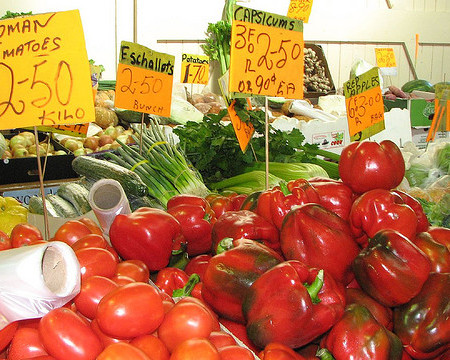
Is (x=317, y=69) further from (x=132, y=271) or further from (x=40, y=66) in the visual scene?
(x=132, y=271)

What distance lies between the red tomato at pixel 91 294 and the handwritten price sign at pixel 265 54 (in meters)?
0.94

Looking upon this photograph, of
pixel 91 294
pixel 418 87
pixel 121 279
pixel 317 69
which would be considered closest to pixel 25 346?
pixel 91 294

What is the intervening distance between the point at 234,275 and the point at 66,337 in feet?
1.27

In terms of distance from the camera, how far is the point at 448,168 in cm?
299

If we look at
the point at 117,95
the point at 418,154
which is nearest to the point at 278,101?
the point at 418,154

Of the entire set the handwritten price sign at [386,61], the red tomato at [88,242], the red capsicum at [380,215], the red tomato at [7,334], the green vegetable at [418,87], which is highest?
the handwritten price sign at [386,61]

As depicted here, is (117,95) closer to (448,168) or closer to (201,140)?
(201,140)

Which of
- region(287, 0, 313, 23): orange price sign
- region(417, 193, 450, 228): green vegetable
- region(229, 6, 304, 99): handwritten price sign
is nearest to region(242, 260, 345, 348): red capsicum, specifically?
region(229, 6, 304, 99): handwritten price sign

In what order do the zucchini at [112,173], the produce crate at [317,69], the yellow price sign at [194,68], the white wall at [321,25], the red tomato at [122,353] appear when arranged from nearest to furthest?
1. the red tomato at [122,353]
2. the zucchini at [112,173]
3. the yellow price sign at [194,68]
4. the white wall at [321,25]
5. the produce crate at [317,69]

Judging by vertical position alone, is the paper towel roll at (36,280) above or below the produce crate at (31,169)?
above

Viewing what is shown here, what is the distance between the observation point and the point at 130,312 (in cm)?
90

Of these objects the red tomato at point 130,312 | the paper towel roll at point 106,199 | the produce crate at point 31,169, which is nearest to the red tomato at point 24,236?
the paper towel roll at point 106,199

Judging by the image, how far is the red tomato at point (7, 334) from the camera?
0.89 metres

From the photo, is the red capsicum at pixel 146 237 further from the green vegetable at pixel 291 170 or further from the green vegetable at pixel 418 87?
the green vegetable at pixel 418 87
